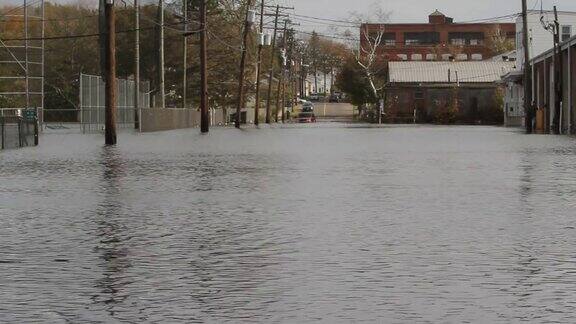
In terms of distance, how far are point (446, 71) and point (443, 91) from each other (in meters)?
5.63

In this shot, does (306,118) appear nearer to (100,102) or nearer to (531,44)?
(531,44)

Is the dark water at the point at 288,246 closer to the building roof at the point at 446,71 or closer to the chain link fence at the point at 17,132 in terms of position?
the chain link fence at the point at 17,132

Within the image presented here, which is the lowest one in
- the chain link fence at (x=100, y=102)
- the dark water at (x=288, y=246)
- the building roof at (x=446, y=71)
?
the dark water at (x=288, y=246)

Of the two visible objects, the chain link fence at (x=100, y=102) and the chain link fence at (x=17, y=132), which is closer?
the chain link fence at (x=17, y=132)

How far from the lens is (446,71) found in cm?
14175

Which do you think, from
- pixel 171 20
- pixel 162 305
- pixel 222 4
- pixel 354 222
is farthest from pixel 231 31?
pixel 162 305

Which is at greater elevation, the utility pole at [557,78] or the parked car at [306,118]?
the utility pole at [557,78]

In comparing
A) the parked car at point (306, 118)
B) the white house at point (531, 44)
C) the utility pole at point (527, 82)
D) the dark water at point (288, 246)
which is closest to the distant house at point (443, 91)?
the parked car at point (306, 118)

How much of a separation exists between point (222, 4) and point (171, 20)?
16.6 m

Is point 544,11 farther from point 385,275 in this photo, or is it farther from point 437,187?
point 385,275

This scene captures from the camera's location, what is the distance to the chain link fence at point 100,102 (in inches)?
2719

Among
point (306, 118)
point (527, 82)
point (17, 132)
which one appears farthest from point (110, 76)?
point (306, 118)

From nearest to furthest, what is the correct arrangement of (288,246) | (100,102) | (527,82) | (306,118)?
(288,246) < (100,102) < (527,82) < (306,118)

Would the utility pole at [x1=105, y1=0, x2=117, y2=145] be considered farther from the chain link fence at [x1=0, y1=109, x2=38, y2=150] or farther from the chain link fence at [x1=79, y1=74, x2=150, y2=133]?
→ the chain link fence at [x1=79, y1=74, x2=150, y2=133]
